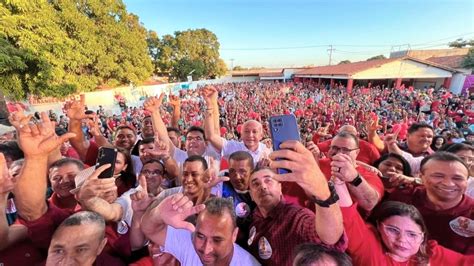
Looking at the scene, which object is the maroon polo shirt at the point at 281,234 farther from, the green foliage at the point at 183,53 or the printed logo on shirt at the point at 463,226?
the green foliage at the point at 183,53

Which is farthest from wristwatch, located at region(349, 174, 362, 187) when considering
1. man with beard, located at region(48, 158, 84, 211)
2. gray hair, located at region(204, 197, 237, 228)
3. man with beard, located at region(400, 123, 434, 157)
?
man with beard, located at region(400, 123, 434, 157)

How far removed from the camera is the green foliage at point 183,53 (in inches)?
1526

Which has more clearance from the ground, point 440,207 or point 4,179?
point 4,179

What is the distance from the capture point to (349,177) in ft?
5.13

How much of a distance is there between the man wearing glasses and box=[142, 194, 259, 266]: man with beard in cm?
75

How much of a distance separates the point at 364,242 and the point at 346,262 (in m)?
0.23

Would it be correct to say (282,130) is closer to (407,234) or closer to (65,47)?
(407,234)

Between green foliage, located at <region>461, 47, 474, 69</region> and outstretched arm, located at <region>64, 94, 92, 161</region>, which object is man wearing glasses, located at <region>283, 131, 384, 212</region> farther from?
green foliage, located at <region>461, 47, 474, 69</region>

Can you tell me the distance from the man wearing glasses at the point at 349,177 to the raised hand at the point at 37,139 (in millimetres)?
1843

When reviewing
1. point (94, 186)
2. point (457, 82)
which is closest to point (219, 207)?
point (94, 186)

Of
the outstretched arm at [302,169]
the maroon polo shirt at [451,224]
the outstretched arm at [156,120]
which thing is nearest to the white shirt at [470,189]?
the maroon polo shirt at [451,224]

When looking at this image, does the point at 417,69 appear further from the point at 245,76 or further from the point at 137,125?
the point at 245,76

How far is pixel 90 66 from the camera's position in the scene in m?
19.1

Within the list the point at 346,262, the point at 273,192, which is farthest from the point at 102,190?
the point at 346,262
